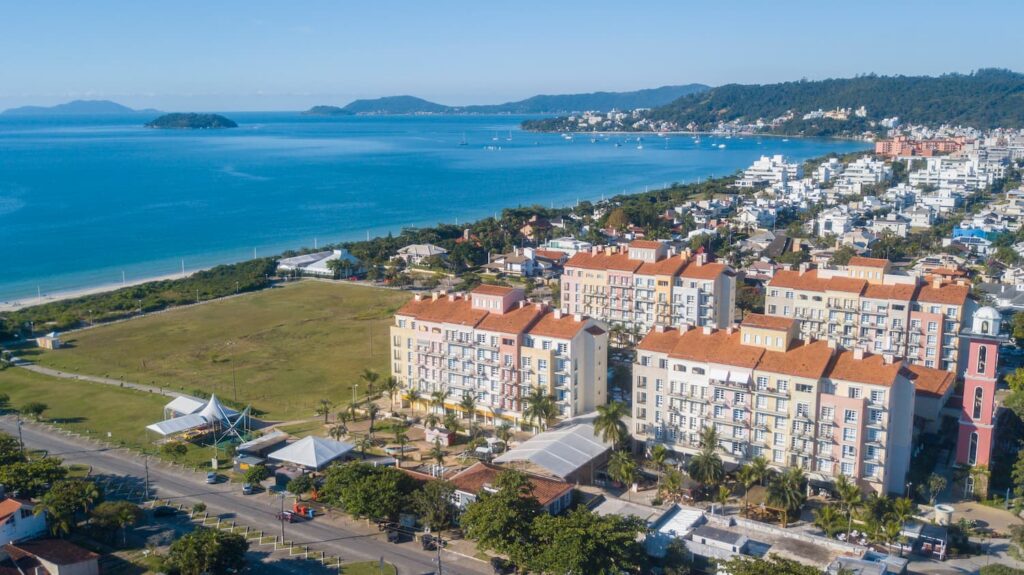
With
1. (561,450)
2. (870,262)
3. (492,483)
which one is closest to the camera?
(492,483)

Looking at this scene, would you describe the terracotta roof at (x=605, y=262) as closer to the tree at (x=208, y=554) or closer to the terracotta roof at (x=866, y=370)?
the terracotta roof at (x=866, y=370)

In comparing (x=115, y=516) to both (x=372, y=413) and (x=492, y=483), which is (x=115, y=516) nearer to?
(x=372, y=413)

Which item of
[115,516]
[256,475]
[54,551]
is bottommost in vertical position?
[256,475]

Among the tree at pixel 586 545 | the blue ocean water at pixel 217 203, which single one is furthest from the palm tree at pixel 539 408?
the blue ocean water at pixel 217 203

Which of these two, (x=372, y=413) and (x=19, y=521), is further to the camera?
(x=372, y=413)

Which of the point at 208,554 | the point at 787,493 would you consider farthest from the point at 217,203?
the point at 787,493

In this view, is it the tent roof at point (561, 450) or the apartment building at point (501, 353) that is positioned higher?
the apartment building at point (501, 353)

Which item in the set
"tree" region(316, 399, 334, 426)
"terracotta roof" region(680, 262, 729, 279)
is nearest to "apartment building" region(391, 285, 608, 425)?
"tree" region(316, 399, 334, 426)
